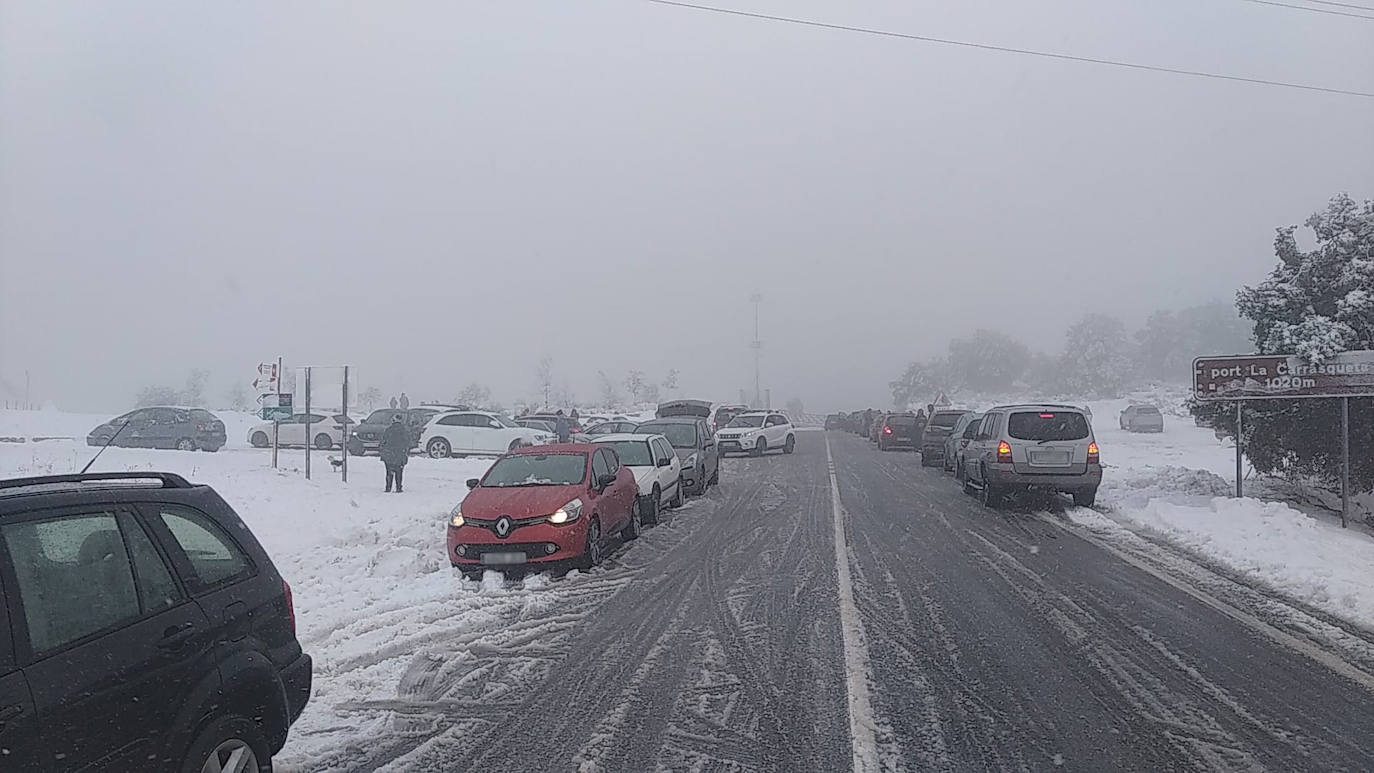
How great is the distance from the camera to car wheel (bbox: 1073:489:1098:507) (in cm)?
1673

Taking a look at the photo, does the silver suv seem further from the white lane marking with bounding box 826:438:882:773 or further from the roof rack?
the roof rack

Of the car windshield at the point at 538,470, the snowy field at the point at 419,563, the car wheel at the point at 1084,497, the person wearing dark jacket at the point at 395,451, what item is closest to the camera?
the snowy field at the point at 419,563

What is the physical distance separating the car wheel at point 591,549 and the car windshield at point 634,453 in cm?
438

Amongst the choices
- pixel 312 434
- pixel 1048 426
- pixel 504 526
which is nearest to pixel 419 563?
pixel 504 526

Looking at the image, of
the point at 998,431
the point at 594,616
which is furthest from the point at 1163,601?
the point at 998,431

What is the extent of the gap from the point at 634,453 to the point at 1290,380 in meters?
10.0

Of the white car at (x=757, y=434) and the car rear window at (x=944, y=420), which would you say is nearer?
the car rear window at (x=944, y=420)

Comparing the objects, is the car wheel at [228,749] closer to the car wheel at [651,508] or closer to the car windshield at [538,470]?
the car windshield at [538,470]

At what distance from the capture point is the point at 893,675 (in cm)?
694

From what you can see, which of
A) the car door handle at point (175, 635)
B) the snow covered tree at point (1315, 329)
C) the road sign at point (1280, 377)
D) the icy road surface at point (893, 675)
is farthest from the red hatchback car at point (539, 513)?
the snow covered tree at point (1315, 329)

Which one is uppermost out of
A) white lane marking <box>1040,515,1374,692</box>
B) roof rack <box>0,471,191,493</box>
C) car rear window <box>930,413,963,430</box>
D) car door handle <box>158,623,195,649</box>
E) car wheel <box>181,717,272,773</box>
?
roof rack <box>0,471,191,493</box>

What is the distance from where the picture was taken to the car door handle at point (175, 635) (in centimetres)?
393

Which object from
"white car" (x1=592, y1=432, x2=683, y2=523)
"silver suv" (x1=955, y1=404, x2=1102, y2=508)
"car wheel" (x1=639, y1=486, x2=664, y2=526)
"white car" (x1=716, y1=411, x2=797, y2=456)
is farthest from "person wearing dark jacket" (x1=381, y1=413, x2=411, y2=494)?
"white car" (x1=716, y1=411, x2=797, y2=456)

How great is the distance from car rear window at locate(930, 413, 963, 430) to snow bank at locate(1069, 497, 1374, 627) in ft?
45.2
